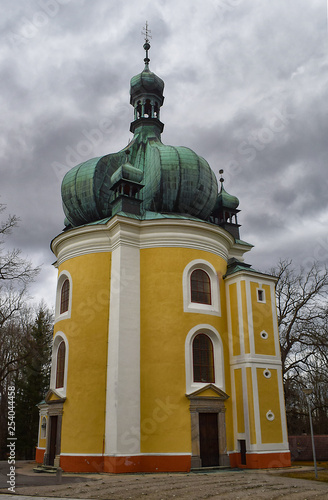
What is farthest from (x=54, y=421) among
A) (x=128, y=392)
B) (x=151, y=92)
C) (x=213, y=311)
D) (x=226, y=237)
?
(x=151, y=92)

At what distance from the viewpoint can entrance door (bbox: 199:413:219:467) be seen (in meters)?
17.2

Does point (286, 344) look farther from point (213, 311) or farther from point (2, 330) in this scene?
point (2, 330)

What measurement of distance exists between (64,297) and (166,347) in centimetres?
572

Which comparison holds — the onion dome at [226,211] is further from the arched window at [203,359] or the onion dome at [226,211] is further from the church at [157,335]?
the arched window at [203,359]

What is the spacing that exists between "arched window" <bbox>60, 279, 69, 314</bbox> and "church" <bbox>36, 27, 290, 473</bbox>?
0.05 meters

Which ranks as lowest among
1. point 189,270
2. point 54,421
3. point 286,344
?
point 54,421

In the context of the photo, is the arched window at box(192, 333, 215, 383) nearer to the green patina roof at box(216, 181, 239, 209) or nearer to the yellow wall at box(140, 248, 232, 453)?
the yellow wall at box(140, 248, 232, 453)

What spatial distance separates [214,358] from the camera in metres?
18.9

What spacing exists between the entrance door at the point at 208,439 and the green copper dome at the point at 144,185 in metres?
8.76

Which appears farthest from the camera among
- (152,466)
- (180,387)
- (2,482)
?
(180,387)

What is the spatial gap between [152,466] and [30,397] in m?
19.2

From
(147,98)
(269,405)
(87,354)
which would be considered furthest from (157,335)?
(147,98)

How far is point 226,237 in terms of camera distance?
21.2 metres

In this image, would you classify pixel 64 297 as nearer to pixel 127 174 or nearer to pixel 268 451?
pixel 127 174
